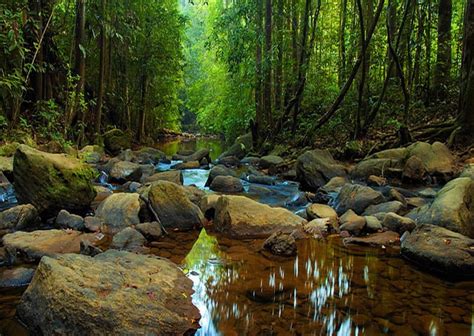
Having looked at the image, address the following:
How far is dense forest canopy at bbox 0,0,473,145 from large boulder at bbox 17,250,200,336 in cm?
429

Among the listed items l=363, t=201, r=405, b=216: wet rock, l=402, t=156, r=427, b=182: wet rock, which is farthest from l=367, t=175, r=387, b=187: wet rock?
l=363, t=201, r=405, b=216: wet rock

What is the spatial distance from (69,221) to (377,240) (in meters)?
3.47

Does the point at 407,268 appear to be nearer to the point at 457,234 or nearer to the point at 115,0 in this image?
the point at 457,234

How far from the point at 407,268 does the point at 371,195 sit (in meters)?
1.95

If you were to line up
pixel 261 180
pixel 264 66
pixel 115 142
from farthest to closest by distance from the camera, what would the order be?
1. pixel 115 142
2. pixel 264 66
3. pixel 261 180

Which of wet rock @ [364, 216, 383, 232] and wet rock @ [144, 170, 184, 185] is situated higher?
wet rock @ [144, 170, 184, 185]

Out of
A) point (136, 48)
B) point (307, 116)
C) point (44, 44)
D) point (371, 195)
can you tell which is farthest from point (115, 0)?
point (371, 195)

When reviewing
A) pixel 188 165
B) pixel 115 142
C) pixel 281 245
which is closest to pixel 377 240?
pixel 281 245

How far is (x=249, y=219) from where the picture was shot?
456cm

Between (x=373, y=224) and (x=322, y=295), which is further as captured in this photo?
(x=373, y=224)

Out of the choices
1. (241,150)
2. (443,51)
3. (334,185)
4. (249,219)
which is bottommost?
(249,219)

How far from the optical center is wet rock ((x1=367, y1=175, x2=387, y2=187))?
7.05 metres

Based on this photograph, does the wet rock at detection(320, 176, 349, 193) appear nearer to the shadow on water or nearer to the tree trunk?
the tree trunk

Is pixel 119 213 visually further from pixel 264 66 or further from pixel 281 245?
pixel 264 66
